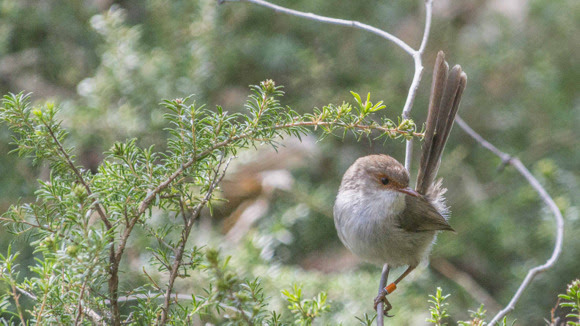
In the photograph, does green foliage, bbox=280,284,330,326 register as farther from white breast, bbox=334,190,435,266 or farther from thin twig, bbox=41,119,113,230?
white breast, bbox=334,190,435,266

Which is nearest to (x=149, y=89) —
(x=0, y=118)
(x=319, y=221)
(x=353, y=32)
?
(x=319, y=221)

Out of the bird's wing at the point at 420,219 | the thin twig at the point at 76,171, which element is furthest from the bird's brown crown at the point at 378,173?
the thin twig at the point at 76,171

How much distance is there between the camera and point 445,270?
412 cm

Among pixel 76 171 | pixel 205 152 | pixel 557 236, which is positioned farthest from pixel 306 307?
pixel 557 236

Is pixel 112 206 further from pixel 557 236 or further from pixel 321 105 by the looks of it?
pixel 321 105

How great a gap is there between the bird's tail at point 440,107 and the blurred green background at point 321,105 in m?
0.74

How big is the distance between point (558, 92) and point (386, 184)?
2.45 m

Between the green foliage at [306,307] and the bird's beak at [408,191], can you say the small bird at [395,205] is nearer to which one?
the bird's beak at [408,191]

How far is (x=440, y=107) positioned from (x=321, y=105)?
151 centimetres

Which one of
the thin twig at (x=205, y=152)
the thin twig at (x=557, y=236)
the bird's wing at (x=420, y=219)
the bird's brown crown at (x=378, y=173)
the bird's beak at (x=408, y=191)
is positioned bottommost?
the thin twig at (x=557, y=236)

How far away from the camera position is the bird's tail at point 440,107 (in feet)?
9.29

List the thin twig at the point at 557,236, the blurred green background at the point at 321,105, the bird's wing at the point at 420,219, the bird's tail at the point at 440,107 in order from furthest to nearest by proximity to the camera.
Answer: the blurred green background at the point at 321,105 → the bird's wing at the point at 420,219 → the bird's tail at the point at 440,107 → the thin twig at the point at 557,236

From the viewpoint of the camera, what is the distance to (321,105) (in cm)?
436

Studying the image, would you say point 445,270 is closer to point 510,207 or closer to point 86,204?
point 510,207
